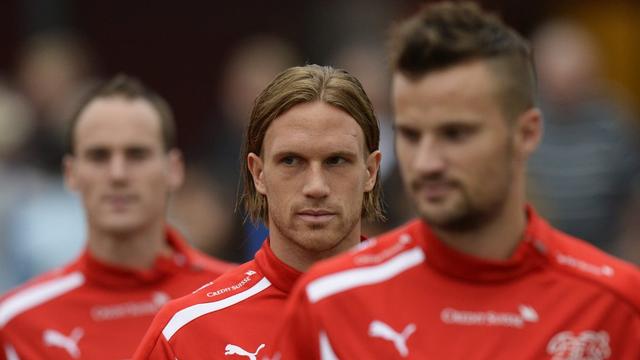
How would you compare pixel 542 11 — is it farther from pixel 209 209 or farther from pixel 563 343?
pixel 563 343

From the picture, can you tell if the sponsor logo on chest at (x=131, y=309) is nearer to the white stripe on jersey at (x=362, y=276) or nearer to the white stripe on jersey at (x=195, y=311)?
the white stripe on jersey at (x=195, y=311)

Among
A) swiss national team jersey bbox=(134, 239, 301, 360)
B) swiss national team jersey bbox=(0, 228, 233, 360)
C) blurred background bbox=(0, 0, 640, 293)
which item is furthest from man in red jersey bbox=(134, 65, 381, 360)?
blurred background bbox=(0, 0, 640, 293)

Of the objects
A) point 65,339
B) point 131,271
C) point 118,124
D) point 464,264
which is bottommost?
point 65,339

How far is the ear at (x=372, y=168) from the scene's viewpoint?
6582 mm

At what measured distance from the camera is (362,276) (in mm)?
5219

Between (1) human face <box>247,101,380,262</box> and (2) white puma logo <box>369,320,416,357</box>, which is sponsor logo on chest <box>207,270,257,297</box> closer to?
(1) human face <box>247,101,380,262</box>

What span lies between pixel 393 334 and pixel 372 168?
161cm

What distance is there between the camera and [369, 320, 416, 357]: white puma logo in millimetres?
5104

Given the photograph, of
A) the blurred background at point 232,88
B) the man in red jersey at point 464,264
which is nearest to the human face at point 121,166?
the blurred background at point 232,88

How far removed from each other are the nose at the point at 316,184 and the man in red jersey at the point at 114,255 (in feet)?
6.35

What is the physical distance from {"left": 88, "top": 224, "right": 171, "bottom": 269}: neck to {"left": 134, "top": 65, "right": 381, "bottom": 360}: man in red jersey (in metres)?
1.93

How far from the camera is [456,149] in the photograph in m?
5.03

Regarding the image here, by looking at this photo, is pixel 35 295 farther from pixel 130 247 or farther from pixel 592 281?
pixel 592 281

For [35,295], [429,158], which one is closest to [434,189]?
[429,158]
